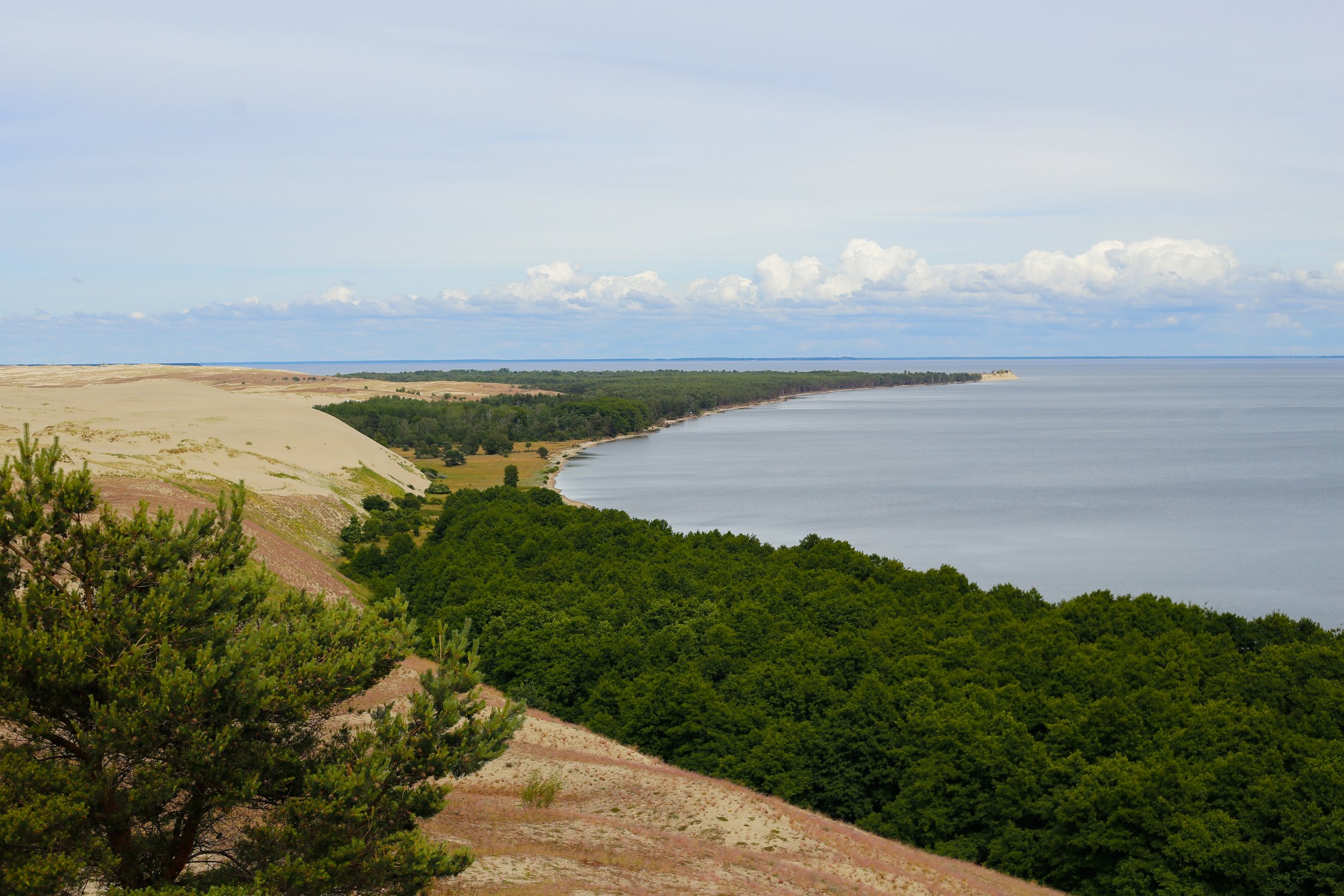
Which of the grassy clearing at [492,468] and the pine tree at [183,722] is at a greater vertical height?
the pine tree at [183,722]

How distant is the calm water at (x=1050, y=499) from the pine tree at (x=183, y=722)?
48700mm

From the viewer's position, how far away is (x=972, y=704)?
3023cm

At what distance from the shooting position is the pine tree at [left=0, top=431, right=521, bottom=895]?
1238cm

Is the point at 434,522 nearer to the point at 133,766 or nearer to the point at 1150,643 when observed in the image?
the point at 1150,643

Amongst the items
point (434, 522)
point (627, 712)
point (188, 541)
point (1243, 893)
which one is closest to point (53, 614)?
point (188, 541)

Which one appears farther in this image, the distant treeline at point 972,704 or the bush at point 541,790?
the distant treeline at point 972,704

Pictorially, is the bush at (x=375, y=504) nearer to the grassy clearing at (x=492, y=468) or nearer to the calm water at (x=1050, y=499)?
the grassy clearing at (x=492, y=468)

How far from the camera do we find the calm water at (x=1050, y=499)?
61.5 m

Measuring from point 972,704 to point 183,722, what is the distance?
76.1ft

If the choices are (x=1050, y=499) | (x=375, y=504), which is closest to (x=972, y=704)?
(x=375, y=504)

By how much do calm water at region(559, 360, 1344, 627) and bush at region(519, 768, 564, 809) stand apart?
3861cm

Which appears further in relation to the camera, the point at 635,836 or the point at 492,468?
the point at 492,468

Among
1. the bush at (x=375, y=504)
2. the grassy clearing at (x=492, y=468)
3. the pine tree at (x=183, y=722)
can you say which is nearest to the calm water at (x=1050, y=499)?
the grassy clearing at (x=492, y=468)

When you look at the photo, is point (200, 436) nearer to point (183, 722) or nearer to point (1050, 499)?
point (1050, 499)
